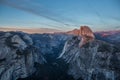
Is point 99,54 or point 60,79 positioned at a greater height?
point 99,54

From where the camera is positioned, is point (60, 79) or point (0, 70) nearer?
point (0, 70)

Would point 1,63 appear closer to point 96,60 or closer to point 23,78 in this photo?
point 23,78

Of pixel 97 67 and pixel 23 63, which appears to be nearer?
pixel 97 67

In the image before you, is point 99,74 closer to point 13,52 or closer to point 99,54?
point 99,54

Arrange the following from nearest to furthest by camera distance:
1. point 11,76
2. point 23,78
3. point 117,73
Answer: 1. point 117,73
2. point 11,76
3. point 23,78

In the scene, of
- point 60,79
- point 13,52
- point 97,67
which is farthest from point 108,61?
point 13,52

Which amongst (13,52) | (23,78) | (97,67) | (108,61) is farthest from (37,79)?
(108,61)

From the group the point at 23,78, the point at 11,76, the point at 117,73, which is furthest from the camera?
the point at 23,78

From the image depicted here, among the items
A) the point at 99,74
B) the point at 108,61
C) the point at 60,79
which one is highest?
the point at 108,61

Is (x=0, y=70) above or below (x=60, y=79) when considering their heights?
above
